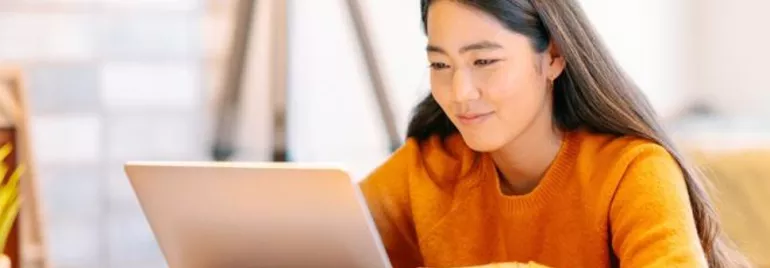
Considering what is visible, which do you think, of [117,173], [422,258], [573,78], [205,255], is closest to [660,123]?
[573,78]

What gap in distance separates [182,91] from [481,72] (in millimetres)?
1088

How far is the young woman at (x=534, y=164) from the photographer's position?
111 cm

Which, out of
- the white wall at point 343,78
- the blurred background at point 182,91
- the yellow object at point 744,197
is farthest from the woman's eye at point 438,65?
the white wall at point 343,78

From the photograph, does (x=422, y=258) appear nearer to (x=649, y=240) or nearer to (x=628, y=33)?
(x=649, y=240)

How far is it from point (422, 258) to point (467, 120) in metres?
0.22

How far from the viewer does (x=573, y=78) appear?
3.92 feet

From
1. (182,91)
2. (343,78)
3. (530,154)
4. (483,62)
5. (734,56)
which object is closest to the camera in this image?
(483,62)

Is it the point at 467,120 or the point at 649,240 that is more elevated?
the point at 467,120

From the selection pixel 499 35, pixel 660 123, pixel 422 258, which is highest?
pixel 499 35

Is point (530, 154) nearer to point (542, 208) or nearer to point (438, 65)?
point (542, 208)

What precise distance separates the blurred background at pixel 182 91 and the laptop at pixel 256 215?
0.80 meters

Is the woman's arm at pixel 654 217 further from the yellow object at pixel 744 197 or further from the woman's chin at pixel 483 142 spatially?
the yellow object at pixel 744 197

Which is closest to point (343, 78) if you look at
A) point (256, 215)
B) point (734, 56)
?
point (734, 56)

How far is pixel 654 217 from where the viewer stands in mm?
1054
